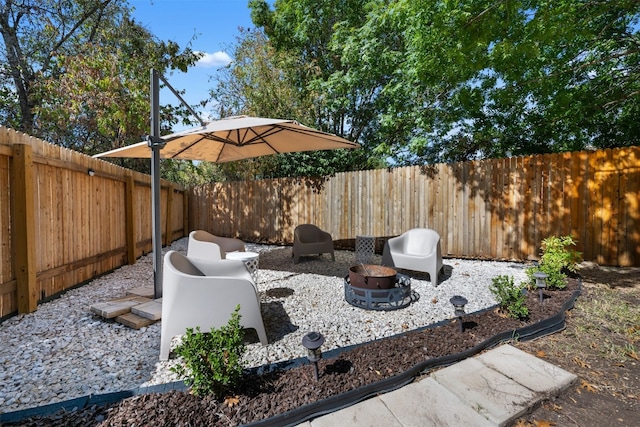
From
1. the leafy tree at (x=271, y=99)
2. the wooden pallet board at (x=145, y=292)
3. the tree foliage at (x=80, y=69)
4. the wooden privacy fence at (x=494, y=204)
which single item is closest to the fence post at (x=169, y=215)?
the tree foliage at (x=80, y=69)

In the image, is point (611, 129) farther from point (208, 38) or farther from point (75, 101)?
point (75, 101)

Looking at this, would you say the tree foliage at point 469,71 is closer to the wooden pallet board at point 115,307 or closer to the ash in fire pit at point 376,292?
the ash in fire pit at point 376,292

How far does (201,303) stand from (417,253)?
3.23 metres

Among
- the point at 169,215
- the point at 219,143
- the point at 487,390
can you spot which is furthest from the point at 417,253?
the point at 169,215

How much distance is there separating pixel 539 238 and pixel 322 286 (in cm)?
383

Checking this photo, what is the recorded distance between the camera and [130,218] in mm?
5082

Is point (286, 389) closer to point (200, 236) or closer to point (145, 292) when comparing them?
point (145, 292)

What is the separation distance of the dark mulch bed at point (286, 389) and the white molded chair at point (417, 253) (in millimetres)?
1426

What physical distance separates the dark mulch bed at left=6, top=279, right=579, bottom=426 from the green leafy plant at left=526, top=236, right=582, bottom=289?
1.43 m

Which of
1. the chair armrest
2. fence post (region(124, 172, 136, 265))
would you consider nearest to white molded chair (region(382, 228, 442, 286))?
the chair armrest

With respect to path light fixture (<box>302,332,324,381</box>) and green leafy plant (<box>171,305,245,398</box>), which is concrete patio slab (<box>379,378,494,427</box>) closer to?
path light fixture (<box>302,332,324,381</box>)

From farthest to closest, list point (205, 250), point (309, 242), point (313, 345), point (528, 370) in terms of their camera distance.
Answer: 1. point (309, 242)
2. point (205, 250)
3. point (528, 370)
4. point (313, 345)

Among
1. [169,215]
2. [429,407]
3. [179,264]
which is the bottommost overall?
[429,407]

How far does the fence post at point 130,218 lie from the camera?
5062 mm
